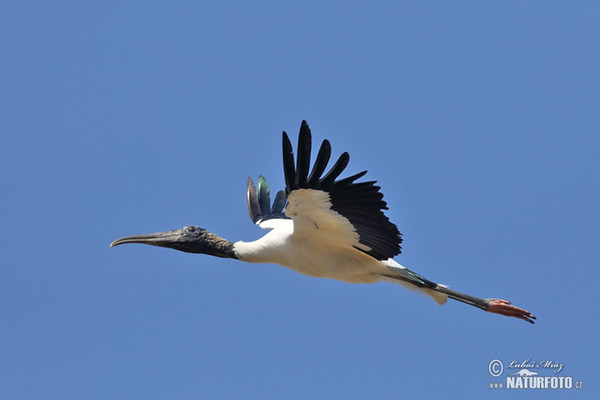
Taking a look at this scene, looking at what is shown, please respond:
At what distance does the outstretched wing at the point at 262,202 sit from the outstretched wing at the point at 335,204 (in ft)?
6.34

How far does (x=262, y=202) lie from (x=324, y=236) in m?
2.24

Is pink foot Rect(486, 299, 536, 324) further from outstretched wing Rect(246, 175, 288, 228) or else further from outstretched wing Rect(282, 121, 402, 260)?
outstretched wing Rect(246, 175, 288, 228)

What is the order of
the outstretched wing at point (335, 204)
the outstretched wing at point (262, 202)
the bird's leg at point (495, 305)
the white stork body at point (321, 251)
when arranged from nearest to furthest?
the outstretched wing at point (335, 204)
the white stork body at point (321, 251)
the bird's leg at point (495, 305)
the outstretched wing at point (262, 202)

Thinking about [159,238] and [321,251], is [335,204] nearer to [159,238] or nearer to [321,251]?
[321,251]

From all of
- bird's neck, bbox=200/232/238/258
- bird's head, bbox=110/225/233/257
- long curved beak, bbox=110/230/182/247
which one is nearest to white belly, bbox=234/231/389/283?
bird's neck, bbox=200/232/238/258

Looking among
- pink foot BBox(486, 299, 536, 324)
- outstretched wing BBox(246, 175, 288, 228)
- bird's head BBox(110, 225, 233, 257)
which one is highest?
outstretched wing BBox(246, 175, 288, 228)

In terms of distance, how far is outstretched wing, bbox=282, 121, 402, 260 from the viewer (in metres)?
8.02

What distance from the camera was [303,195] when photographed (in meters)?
8.49

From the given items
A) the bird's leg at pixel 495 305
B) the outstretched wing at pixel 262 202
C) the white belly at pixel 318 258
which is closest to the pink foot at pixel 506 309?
the bird's leg at pixel 495 305

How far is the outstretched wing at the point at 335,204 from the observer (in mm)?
8016

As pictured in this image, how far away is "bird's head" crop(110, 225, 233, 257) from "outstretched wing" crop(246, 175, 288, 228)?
2.71 feet

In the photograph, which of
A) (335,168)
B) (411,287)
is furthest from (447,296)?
(335,168)

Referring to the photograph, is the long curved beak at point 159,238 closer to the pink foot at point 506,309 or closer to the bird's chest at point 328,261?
the bird's chest at point 328,261

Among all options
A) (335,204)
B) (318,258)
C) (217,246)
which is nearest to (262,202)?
(217,246)
